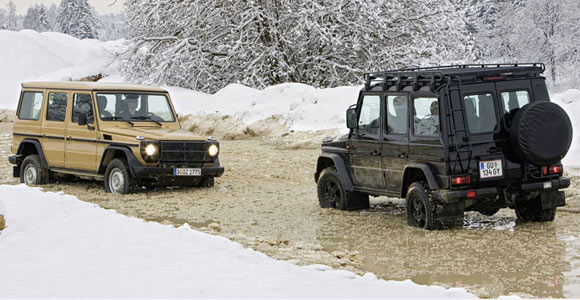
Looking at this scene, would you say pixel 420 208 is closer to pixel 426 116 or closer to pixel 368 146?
pixel 426 116

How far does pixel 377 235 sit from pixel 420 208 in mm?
670

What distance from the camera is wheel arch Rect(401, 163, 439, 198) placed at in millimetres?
10352

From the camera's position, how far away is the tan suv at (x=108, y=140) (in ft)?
48.5

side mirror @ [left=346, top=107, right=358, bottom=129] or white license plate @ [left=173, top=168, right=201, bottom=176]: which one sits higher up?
side mirror @ [left=346, top=107, right=358, bottom=129]

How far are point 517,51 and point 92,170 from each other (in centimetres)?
4862

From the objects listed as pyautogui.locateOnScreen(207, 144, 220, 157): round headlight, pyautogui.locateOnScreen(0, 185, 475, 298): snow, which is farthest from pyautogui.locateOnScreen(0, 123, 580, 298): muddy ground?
pyautogui.locateOnScreen(0, 185, 475, 298): snow

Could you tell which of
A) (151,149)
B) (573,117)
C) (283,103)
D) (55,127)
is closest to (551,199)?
(151,149)

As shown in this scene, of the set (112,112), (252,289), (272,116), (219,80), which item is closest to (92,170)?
(112,112)

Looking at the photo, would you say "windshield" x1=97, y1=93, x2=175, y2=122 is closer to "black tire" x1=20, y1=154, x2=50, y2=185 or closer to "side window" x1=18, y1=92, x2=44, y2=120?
"side window" x1=18, y1=92, x2=44, y2=120

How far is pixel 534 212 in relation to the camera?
36.6 ft

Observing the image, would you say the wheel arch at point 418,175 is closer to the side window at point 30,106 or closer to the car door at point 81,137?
the car door at point 81,137

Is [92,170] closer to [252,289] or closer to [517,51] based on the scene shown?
[252,289]

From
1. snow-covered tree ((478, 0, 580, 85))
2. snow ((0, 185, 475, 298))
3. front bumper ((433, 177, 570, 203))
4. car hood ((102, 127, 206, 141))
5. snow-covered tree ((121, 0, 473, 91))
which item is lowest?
snow ((0, 185, 475, 298))

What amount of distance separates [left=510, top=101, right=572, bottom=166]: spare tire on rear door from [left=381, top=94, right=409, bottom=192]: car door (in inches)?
56.6
